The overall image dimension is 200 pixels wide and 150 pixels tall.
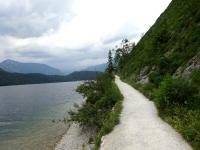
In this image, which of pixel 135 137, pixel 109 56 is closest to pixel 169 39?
pixel 135 137

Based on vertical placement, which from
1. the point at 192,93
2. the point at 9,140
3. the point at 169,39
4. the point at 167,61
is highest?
the point at 169,39

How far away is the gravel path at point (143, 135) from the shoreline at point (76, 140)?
7.14 metres

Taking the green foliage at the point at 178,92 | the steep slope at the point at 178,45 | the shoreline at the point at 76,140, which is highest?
the steep slope at the point at 178,45

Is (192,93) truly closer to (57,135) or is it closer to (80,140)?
(80,140)

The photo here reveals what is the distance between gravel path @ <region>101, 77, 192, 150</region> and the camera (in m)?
16.5

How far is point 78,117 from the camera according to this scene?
3619 cm

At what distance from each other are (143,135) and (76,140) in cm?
1660

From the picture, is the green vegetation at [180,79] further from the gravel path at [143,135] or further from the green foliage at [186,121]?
the gravel path at [143,135]

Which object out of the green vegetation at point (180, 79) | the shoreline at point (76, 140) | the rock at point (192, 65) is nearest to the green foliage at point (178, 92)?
the green vegetation at point (180, 79)

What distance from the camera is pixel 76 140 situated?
3397 cm

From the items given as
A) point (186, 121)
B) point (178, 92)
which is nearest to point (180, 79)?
point (178, 92)

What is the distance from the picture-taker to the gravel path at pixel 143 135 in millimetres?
16516

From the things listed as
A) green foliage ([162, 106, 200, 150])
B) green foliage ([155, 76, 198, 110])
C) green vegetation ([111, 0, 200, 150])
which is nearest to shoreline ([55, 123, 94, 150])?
green vegetation ([111, 0, 200, 150])

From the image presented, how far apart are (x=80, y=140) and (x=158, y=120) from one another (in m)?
13.2
